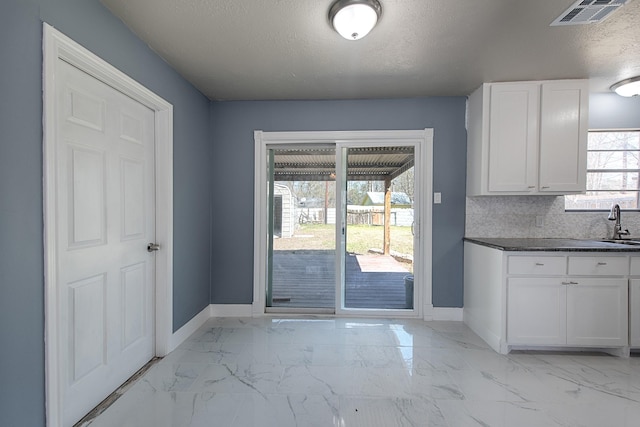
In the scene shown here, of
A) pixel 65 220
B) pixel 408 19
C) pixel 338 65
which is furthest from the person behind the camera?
pixel 338 65

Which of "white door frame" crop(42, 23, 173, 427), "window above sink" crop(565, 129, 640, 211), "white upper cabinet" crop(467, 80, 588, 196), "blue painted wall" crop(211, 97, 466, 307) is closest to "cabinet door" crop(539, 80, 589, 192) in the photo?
"white upper cabinet" crop(467, 80, 588, 196)

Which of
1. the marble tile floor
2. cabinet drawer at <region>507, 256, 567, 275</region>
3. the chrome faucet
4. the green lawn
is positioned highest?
the chrome faucet

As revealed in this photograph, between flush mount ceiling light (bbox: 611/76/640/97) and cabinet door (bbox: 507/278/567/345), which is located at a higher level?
flush mount ceiling light (bbox: 611/76/640/97)

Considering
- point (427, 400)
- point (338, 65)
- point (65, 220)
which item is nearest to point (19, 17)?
point (65, 220)

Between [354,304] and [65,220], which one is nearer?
[65,220]

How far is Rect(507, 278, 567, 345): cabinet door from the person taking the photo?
2424 mm

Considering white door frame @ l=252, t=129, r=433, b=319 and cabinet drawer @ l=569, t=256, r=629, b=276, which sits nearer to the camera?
cabinet drawer @ l=569, t=256, r=629, b=276

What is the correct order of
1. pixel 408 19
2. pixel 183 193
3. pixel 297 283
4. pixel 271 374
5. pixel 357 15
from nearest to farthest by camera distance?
pixel 357 15 → pixel 408 19 → pixel 271 374 → pixel 183 193 → pixel 297 283

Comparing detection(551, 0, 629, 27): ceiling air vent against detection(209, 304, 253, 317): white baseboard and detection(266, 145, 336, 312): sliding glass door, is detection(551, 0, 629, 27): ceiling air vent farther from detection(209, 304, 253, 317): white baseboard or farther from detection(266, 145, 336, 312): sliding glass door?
detection(209, 304, 253, 317): white baseboard

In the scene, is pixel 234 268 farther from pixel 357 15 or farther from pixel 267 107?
pixel 357 15

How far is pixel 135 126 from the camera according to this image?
2.16 m

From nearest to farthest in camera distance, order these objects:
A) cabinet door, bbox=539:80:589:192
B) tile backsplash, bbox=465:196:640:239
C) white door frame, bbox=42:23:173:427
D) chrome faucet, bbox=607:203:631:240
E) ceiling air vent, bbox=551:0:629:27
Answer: white door frame, bbox=42:23:173:427 < ceiling air vent, bbox=551:0:629:27 < cabinet door, bbox=539:80:589:192 < chrome faucet, bbox=607:203:631:240 < tile backsplash, bbox=465:196:640:239

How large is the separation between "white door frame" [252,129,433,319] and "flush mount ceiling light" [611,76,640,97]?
168 centimetres

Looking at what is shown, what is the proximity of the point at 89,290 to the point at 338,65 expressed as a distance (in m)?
2.38
